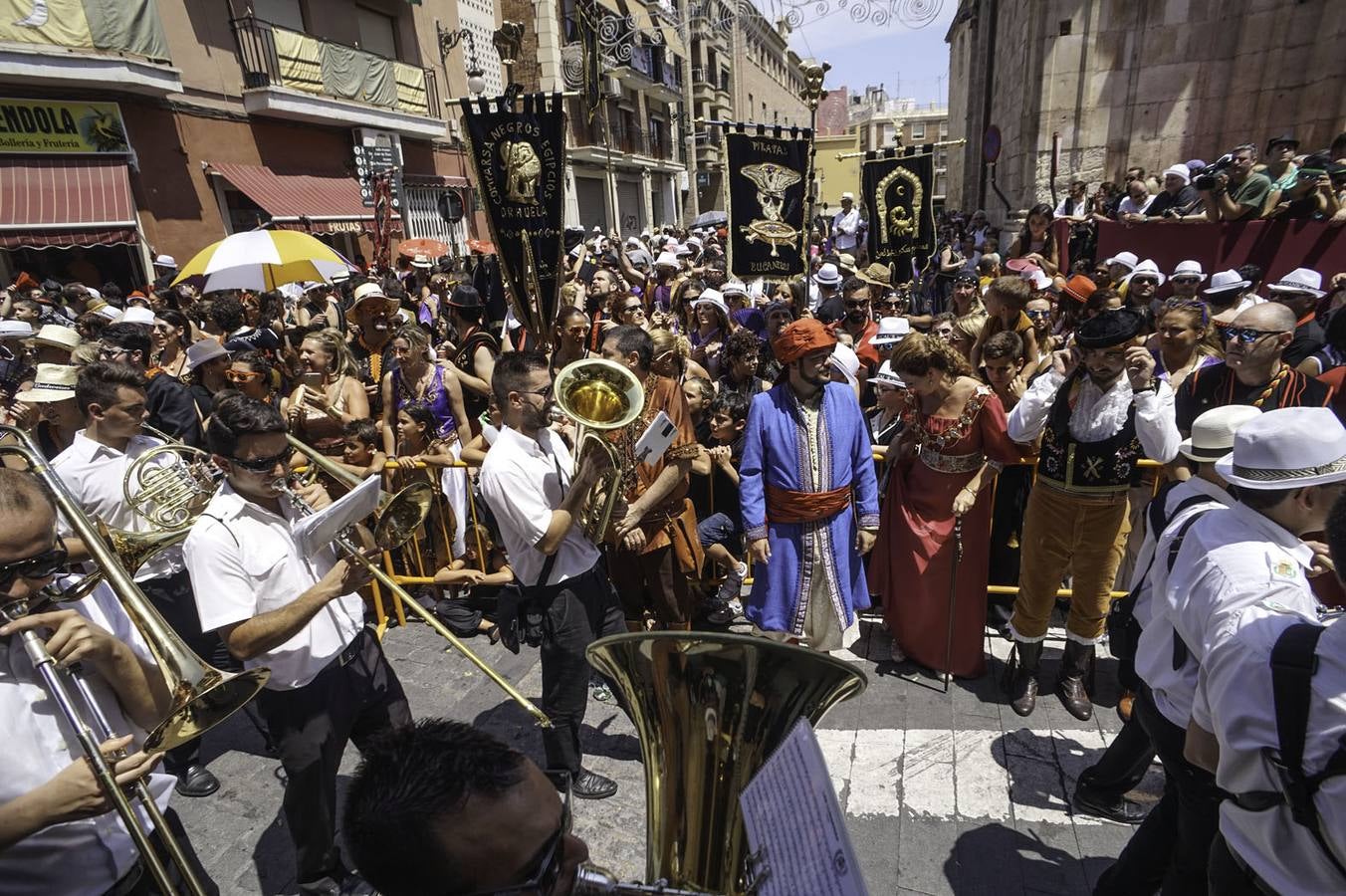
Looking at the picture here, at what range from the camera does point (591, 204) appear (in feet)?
116

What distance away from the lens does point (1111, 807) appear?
2891 mm

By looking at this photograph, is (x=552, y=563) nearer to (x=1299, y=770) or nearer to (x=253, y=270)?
(x=1299, y=770)

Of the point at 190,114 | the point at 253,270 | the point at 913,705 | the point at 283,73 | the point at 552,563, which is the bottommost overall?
the point at 913,705

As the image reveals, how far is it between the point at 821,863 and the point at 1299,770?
1095 mm

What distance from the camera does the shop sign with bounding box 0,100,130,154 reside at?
12.5 m

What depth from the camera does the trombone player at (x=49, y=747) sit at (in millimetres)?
1614

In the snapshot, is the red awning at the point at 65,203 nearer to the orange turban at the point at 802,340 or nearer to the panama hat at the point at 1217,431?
the orange turban at the point at 802,340

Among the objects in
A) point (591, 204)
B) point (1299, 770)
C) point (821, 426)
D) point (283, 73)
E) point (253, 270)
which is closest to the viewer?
point (1299, 770)

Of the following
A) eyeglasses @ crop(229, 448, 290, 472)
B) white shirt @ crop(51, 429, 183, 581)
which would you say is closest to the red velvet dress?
eyeglasses @ crop(229, 448, 290, 472)

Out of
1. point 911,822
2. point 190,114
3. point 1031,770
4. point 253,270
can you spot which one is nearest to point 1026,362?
point 1031,770

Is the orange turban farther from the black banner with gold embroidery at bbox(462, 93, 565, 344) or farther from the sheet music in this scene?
the black banner with gold embroidery at bbox(462, 93, 565, 344)

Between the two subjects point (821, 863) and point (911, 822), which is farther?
point (911, 822)

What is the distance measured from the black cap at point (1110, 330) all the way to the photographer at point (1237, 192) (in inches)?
254

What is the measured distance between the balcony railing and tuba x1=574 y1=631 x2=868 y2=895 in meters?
19.4
